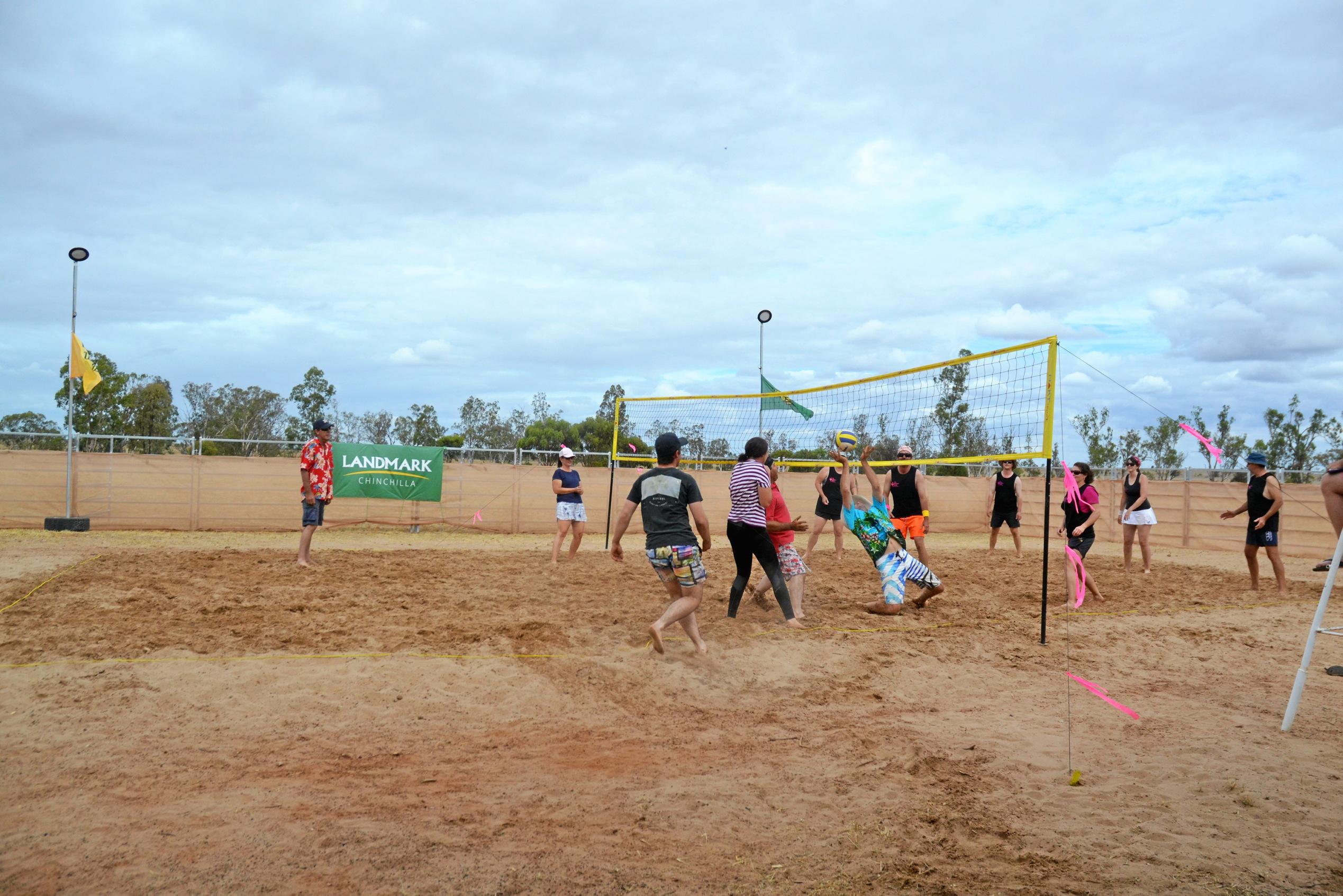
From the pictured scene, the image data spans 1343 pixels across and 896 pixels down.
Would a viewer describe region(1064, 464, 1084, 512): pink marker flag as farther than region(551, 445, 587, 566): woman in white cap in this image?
No

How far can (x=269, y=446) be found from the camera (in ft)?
78.2

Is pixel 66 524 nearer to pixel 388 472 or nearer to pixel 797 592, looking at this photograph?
pixel 388 472

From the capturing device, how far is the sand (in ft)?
9.95

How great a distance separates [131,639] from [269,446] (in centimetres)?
1989

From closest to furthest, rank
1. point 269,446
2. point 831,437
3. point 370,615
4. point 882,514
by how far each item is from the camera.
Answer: point 370,615, point 882,514, point 831,437, point 269,446

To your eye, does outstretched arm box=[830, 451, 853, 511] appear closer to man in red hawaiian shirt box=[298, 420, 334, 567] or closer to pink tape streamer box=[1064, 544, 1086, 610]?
pink tape streamer box=[1064, 544, 1086, 610]

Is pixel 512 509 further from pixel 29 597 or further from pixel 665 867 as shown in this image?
pixel 665 867

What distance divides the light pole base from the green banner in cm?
400

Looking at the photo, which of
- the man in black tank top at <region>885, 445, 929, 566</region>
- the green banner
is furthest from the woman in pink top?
the green banner

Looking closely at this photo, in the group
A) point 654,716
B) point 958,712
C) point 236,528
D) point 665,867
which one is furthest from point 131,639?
point 236,528

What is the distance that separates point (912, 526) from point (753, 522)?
2692mm

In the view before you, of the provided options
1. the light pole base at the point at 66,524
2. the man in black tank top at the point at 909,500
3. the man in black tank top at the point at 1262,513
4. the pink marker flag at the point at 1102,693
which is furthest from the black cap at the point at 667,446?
the light pole base at the point at 66,524

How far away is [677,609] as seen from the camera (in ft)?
18.7

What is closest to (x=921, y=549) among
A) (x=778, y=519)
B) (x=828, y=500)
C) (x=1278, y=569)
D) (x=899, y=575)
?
(x=899, y=575)
